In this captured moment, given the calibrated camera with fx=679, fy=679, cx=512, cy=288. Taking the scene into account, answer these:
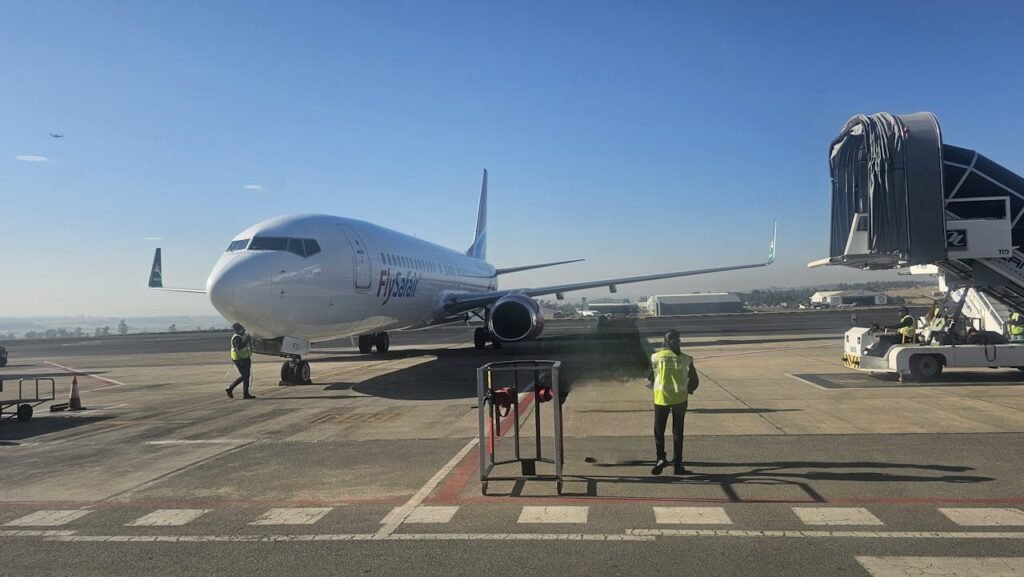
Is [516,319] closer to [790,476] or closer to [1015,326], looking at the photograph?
[1015,326]

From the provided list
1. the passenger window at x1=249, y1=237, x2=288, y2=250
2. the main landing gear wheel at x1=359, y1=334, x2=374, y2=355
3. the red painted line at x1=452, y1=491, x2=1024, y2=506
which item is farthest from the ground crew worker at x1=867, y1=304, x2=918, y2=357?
the main landing gear wheel at x1=359, y1=334, x2=374, y2=355

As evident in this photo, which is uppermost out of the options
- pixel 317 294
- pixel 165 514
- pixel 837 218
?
pixel 837 218

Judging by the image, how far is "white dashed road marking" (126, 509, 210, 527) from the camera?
20.3 feet

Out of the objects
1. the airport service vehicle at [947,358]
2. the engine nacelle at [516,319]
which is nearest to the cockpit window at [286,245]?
the engine nacelle at [516,319]

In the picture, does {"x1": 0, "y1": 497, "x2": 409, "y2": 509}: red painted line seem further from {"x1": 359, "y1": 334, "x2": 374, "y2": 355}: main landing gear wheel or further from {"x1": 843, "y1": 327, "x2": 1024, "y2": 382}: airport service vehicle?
{"x1": 359, "y1": 334, "x2": 374, "y2": 355}: main landing gear wheel

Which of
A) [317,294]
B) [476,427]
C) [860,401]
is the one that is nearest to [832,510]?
[476,427]

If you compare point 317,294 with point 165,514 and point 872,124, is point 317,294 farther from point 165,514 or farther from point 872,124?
point 872,124

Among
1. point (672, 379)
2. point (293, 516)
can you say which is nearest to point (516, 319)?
point (672, 379)

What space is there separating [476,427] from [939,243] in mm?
10854

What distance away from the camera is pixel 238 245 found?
16.2 meters

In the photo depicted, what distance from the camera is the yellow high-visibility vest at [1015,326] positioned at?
15.4 m

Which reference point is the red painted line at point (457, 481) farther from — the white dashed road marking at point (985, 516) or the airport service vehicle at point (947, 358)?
the airport service vehicle at point (947, 358)

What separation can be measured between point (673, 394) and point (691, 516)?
1763 mm

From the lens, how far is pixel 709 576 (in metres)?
4.64
